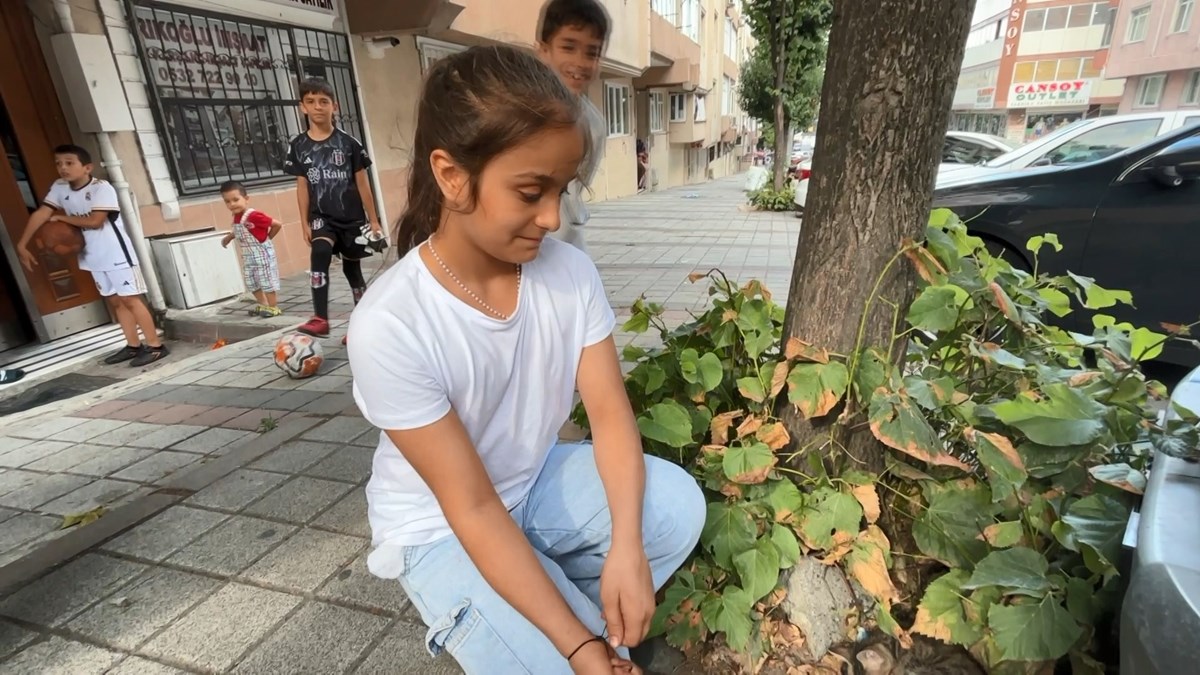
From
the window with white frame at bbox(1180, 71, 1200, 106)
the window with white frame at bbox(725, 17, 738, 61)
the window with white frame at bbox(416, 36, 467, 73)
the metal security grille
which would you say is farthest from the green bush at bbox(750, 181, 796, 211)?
the window with white frame at bbox(725, 17, 738, 61)

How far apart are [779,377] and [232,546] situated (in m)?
1.90

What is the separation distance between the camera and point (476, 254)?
1220 mm

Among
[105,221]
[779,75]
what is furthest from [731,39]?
[105,221]

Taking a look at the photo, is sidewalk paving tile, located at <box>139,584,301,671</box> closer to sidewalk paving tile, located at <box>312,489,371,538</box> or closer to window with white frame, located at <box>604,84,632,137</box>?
sidewalk paving tile, located at <box>312,489,371,538</box>

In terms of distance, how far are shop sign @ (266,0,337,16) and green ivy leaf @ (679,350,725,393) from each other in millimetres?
6378

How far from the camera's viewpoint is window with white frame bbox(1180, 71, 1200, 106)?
68.9ft

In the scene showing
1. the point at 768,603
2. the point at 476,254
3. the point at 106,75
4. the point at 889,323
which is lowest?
the point at 768,603

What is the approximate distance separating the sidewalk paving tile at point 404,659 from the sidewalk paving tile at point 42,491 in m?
1.88

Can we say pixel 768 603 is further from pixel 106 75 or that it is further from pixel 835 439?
pixel 106 75

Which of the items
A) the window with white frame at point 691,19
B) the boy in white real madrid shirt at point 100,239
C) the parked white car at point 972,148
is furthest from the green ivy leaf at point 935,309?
Answer: the window with white frame at point 691,19

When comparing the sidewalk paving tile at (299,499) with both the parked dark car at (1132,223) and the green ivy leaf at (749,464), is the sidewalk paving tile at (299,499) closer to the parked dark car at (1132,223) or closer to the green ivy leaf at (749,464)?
the green ivy leaf at (749,464)

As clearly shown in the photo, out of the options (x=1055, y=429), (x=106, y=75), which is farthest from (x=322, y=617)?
(x=106, y=75)

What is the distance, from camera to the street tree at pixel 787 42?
11.3 metres

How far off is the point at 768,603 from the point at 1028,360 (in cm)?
96
